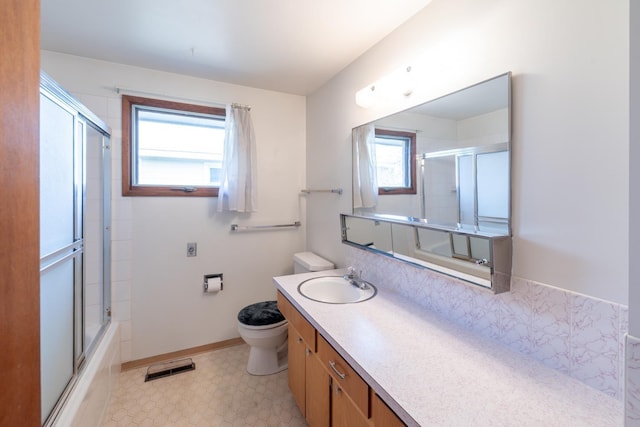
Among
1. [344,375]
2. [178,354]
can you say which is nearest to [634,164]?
[344,375]

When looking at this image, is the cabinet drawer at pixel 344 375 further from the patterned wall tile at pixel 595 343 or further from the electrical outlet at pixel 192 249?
the electrical outlet at pixel 192 249

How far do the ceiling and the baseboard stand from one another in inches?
90.4

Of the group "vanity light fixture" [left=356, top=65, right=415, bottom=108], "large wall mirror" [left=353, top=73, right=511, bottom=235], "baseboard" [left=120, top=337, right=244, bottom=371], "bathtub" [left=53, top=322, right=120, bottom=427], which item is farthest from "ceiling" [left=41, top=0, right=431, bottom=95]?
"baseboard" [left=120, top=337, right=244, bottom=371]

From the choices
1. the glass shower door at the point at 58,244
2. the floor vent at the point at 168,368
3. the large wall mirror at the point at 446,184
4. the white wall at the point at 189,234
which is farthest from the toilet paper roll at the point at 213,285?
the large wall mirror at the point at 446,184

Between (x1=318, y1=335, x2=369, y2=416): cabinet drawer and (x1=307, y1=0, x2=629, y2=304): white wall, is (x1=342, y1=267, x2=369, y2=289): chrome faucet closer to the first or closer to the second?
(x1=318, y1=335, x2=369, y2=416): cabinet drawer

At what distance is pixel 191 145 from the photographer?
2.40m

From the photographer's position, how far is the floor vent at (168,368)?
6.79 feet

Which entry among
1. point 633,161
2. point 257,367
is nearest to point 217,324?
point 257,367

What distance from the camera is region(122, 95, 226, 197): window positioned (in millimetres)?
2143

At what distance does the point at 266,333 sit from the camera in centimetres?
200

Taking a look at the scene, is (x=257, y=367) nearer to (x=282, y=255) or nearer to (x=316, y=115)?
(x=282, y=255)

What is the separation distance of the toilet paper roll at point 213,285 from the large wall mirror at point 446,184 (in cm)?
131

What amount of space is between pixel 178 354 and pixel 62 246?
1404 millimetres

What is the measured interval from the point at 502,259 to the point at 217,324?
2.28 metres
